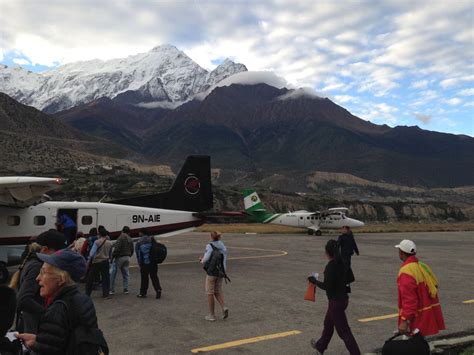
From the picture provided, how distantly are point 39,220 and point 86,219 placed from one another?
1.46 meters

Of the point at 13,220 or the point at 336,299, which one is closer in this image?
the point at 336,299

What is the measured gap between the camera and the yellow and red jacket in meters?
4.53

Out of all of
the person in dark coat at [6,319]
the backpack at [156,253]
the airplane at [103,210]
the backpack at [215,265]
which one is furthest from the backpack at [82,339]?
the airplane at [103,210]

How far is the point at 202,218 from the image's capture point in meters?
16.9

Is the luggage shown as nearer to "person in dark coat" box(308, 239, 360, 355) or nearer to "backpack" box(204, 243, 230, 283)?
"person in dark coat" box(308, 239, 360, 355)

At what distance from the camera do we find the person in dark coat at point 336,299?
18.7 feet

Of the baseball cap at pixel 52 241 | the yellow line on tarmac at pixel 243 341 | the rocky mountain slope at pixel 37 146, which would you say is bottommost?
the yellow line on tarmac at pixel 243 341

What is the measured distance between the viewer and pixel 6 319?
3.06 metres

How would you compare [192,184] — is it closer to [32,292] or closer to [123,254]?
[123,254]

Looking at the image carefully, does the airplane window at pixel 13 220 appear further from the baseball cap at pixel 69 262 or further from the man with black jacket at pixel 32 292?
the baseball cap at pixel 69 262

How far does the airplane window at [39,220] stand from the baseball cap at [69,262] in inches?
A: 466

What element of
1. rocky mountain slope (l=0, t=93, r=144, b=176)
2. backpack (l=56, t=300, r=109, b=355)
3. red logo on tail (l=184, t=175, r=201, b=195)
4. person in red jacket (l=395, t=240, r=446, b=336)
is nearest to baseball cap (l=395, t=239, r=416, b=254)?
person in red jacket (l=395, t=240, r=446, b=336)

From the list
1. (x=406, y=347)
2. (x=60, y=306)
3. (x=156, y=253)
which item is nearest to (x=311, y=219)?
(x=156, y=253)

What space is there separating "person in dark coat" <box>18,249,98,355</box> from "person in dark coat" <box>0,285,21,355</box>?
0.16m
